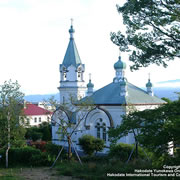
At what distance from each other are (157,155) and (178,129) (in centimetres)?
104

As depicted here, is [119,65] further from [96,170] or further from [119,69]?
[96,170]

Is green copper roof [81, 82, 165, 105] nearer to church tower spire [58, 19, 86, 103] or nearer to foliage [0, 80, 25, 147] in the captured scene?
church tower spire [58, 19, 86, 103]

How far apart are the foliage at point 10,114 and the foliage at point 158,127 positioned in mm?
9420

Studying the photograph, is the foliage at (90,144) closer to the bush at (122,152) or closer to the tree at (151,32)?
the bush at (122,152)

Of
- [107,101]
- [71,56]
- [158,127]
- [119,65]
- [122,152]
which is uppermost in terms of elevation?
[71,56]

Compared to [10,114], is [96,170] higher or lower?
lower

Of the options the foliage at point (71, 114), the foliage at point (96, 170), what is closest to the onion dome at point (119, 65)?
the foliage at point (71, 114)

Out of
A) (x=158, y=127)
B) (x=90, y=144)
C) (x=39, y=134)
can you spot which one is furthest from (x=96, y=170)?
(x=39, y=134)

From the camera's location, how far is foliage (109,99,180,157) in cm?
831

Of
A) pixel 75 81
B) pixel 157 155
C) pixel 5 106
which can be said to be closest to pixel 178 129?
pixel 157 155

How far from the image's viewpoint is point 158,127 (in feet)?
29.9

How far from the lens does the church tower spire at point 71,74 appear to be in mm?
32625

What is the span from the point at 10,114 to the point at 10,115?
0.07 meters

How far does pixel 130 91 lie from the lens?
2734cm
